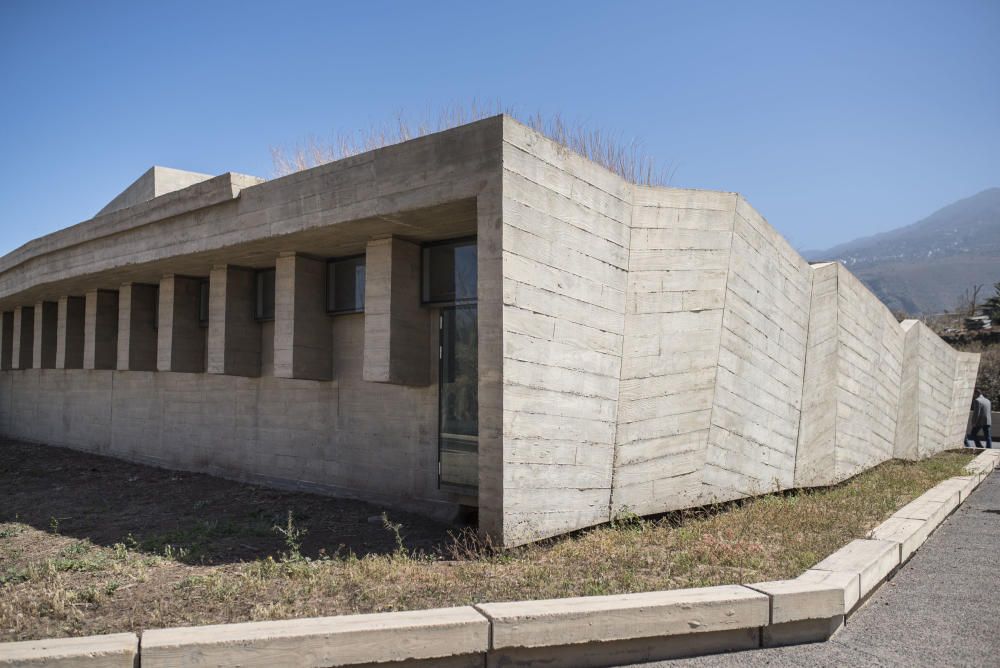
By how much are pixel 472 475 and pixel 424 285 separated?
101 inches

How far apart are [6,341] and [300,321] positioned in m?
16.1

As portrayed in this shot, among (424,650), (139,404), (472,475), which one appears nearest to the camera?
(424,650)

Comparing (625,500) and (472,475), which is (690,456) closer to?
(625,500)

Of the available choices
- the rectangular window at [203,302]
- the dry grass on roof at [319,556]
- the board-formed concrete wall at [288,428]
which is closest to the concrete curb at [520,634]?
the dry grass on roof at [319,556]

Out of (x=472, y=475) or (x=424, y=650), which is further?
(x=472, y=475)

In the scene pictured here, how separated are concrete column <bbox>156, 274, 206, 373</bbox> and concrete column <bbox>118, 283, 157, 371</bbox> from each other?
62.2 inches

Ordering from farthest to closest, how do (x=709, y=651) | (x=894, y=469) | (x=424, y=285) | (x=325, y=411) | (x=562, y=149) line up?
(x=894, y=469)
(x=325, y=411)
(x=424, y=285)
(x=562, y=149)
(x=709, y=651)

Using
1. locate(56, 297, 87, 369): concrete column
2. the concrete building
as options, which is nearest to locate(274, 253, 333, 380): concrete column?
the concrete building

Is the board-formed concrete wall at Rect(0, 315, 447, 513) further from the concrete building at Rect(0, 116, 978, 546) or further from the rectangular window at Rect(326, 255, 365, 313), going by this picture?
the rectangular window at Rect(326, 255, 365, 313)

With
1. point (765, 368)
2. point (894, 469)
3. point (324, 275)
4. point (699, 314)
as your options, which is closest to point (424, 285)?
point (324, 275)

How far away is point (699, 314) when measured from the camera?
8.42 metres

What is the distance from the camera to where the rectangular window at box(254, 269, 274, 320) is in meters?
11.6

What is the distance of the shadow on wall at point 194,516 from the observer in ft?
24.6

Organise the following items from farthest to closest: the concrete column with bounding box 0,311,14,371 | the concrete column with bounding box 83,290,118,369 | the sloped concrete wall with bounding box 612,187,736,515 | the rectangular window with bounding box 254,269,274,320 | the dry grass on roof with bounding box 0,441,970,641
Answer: the concrete column with bounding box 0,311,14,371 → the concrete column with bounding box 83,290,118,369 → the rectangular window with bounding box 254,269,274,320 → the sloped concrete wall with bounding box 612,187,736,515 → the dry grass on roof with bounding box 0,441,970,641
